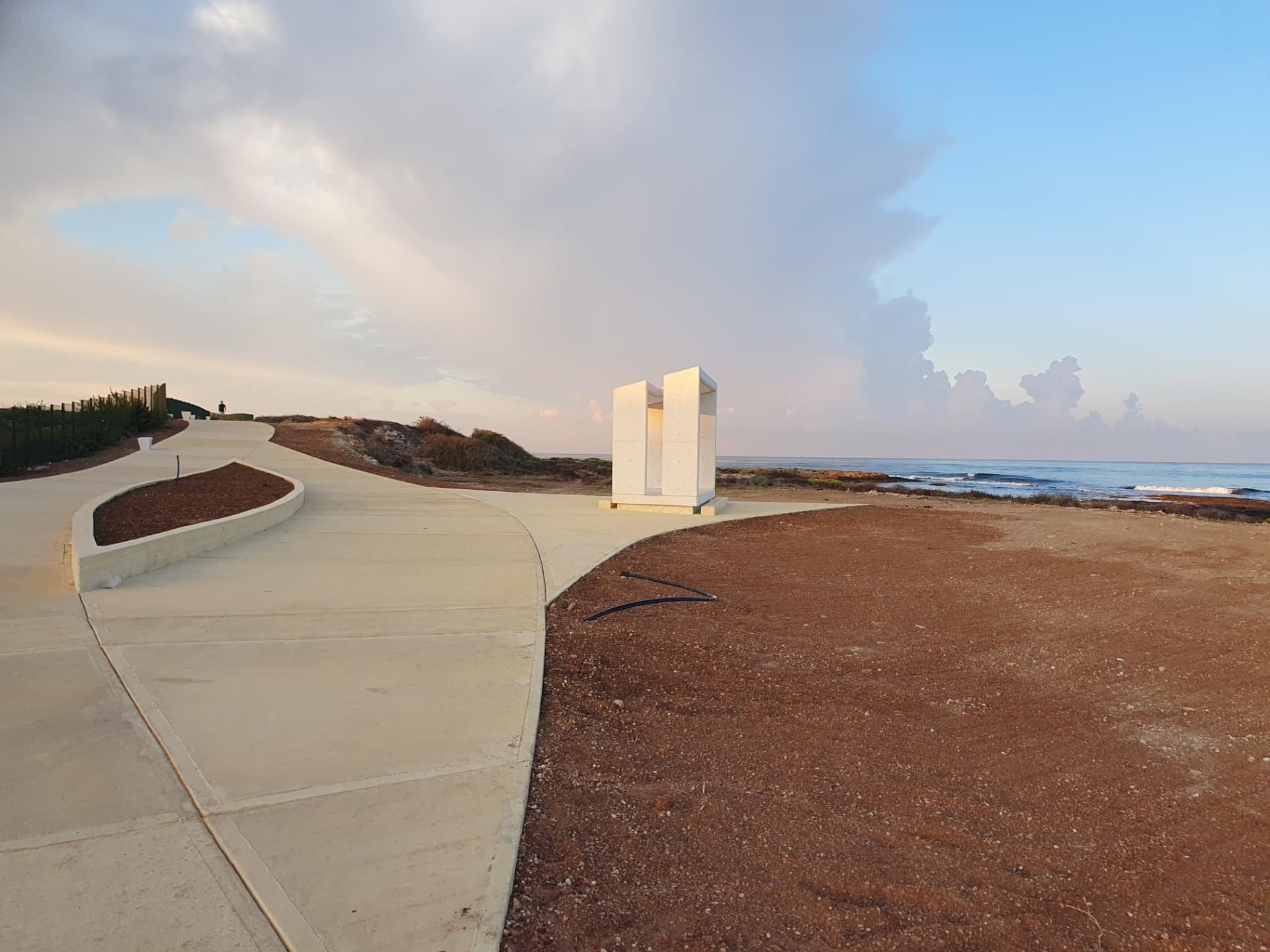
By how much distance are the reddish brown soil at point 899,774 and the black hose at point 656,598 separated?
13 centimetres

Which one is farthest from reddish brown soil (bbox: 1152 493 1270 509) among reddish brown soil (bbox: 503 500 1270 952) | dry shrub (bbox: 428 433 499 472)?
dry shrub (bbox: 428 433 499 472)

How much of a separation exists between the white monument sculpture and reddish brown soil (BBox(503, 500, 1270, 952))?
652 centimetres

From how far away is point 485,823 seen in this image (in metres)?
2.94

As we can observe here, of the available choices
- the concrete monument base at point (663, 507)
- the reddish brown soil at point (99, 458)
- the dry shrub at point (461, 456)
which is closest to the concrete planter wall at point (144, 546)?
the concrete monument base at point (663, 507)

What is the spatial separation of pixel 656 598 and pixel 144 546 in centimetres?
497

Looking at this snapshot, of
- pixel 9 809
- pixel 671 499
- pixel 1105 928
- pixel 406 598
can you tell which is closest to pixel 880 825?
pixel 1105 928

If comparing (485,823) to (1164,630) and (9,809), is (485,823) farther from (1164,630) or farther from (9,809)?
(1164,630)

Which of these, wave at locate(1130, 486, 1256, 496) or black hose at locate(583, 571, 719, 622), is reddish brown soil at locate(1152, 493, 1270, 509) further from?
black hose at locate(583, 571, 719, 622)

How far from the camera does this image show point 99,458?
64.0 feet

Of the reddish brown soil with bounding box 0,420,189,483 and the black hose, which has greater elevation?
the reddish brown soil with bounding box 0,420,189,483

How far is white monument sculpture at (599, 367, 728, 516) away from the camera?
14.1m

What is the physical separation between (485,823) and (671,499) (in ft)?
37.9

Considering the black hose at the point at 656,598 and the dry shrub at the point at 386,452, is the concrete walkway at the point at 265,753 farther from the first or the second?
the dry shrub at the point at 386,452

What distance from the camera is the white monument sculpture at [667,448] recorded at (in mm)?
14055
